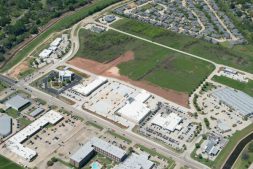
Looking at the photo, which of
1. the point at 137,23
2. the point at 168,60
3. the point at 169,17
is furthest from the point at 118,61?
the point at 169,17

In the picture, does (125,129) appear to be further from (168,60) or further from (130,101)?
(168,60)

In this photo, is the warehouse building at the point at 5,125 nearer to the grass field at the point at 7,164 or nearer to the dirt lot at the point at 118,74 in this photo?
the grass field at the point at 7,164

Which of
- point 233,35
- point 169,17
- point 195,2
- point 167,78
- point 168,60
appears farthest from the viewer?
point 195,2

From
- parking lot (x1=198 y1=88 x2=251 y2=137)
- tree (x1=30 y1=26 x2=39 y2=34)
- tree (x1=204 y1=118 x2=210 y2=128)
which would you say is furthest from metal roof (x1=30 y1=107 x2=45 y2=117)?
tree (x1=30 y1=26 x2=39 y2=34)

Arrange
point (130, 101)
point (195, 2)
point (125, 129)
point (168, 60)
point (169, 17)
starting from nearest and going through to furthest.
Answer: point (125, 129) < point (130, 101) < point (168, 60) < point (169, 17) < point (195, 2)

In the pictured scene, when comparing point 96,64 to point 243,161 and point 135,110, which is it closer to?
point 135,110

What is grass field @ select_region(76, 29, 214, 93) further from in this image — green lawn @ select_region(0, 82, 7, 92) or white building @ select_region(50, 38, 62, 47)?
green lawn @ select_region(0, 82, 7, 92)

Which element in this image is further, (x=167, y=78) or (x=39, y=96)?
(x=167, y=78)

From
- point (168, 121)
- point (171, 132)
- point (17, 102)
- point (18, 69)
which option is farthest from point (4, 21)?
point (171, 132)

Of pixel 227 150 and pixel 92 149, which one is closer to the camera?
pixel 92 149
